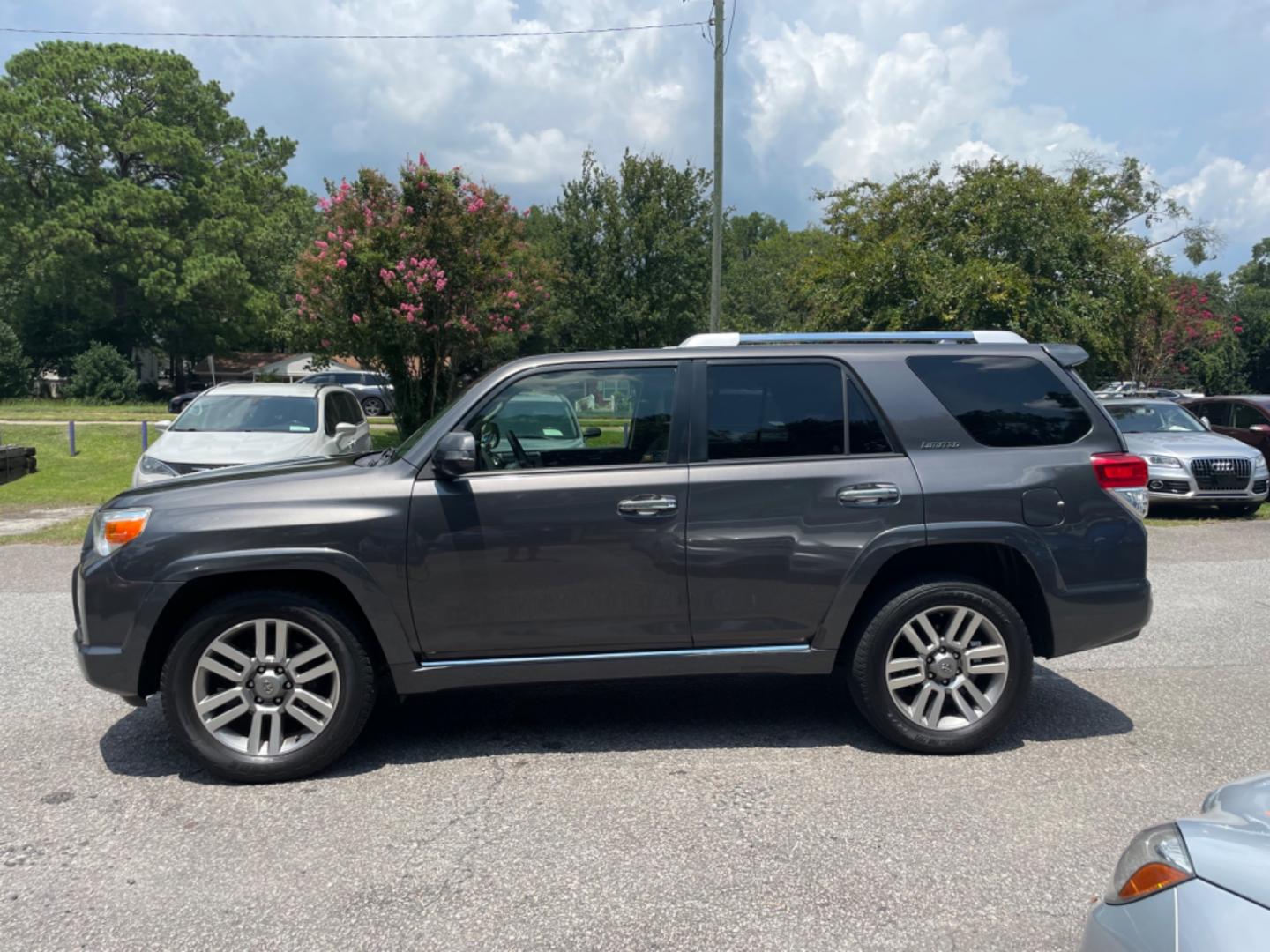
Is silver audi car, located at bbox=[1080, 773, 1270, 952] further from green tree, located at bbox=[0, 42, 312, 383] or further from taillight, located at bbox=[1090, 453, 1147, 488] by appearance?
green tree, located at bbox=[0, 42, 312, 383]

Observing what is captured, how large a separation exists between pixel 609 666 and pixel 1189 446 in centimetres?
1122

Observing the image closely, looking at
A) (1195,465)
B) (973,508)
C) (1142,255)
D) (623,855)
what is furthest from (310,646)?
(1142,255)

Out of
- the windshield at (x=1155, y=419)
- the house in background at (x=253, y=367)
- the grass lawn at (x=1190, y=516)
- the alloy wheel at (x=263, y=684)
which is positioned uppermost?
the house in background at (x=253, y=367)

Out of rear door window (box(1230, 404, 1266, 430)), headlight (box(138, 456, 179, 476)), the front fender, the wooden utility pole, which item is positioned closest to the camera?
the front fender

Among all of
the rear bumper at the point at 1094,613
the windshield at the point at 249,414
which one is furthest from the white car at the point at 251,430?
the rear bumper at the point at 1094,613

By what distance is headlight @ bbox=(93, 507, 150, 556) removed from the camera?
421 cm

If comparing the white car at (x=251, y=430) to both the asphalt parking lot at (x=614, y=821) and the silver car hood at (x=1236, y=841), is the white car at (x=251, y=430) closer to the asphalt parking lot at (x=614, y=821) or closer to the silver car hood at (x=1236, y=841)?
the asphalt parking lot at (x=614, y=821)

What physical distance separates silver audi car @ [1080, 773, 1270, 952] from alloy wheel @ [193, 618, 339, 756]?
10.5 feet

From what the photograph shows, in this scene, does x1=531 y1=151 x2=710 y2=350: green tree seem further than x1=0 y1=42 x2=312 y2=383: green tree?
No

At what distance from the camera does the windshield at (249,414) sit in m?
10.8

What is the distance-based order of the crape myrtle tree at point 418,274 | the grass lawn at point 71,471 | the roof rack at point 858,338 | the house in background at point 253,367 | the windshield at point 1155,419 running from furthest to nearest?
the house in background at point 253,367 → the crape myrtle tree at point 418,274 → the windshield at point 1155,419 → the grass lawn at point 71,471 → the roof rack at point 858,338

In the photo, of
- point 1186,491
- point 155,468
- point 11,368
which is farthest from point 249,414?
point 11,368

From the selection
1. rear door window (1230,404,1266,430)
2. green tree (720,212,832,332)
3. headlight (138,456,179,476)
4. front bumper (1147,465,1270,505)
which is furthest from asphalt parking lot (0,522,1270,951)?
green tree (720,212,832,332)

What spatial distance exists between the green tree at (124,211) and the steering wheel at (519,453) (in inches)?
1552
